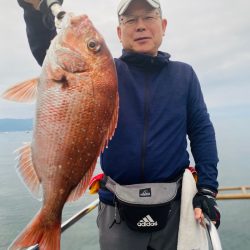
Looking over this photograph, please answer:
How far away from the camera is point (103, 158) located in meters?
2.72

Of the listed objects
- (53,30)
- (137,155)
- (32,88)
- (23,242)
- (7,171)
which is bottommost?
(7,171)

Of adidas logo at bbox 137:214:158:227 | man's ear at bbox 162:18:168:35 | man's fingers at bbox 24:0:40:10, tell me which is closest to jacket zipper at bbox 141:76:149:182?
adidas logo at bbox 137:214:158:227

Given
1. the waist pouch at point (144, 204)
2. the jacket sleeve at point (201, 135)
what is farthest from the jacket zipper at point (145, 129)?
the jacket sleeve at point (201, 135)

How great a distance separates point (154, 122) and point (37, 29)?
1.20 m

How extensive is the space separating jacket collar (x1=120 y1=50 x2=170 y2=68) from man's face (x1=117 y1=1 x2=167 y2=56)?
6 centimetres

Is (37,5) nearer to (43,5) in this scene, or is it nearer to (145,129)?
(43,5)

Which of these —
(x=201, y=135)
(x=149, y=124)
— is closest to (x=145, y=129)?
(x=149, y=124)

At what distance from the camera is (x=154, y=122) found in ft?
8.86

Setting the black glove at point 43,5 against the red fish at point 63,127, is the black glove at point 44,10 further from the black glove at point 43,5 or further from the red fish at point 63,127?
the red fish at point 63,127

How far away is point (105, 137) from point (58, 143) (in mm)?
302

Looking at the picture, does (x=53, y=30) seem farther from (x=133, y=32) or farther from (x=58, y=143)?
(x=58, y=143)

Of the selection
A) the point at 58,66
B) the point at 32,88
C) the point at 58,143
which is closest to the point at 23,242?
the point at 58,143

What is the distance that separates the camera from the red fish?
79.5 inches

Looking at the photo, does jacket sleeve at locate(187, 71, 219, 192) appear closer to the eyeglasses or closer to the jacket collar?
the jacket collar
